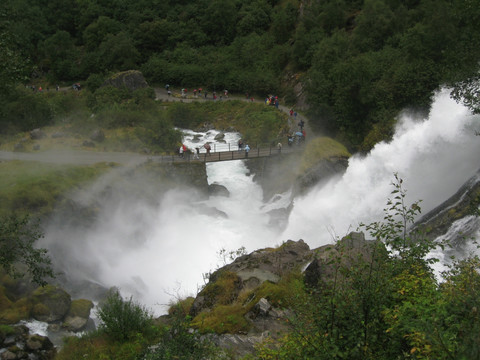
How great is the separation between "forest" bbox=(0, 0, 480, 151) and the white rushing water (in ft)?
7.53

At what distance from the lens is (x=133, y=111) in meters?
33.6

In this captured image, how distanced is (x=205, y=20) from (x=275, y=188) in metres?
30.9

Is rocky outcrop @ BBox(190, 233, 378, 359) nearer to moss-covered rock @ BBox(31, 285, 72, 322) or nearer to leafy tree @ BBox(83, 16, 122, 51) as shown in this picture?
moss-covered rock @ BBox(31, 285, 72, 322)

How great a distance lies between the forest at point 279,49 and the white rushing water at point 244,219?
230cm

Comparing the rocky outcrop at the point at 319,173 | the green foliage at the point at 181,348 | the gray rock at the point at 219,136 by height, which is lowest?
the green foliage at the point at 181,348

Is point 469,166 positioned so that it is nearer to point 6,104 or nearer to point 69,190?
point 69,190

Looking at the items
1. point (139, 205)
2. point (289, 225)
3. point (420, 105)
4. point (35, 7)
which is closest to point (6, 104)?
point (139, 205)

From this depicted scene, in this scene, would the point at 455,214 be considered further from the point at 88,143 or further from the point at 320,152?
the point at 88,143

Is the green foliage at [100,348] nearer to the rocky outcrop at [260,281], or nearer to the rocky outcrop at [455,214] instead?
the rocky outcrop at [260,281]

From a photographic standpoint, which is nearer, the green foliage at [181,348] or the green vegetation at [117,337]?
the green foliage at [181,348]

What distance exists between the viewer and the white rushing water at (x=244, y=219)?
20.0 meters

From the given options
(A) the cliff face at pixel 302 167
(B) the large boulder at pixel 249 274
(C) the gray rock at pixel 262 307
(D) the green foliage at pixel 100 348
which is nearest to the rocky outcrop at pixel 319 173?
(A) the cliff face at pixel 302 167

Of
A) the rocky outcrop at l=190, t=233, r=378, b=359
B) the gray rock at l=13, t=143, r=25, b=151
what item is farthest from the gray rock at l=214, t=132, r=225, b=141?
the rocky outcrop at l=190, t=233, r=378, b=359

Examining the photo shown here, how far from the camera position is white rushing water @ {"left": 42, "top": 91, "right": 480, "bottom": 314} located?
2005 centimetres
